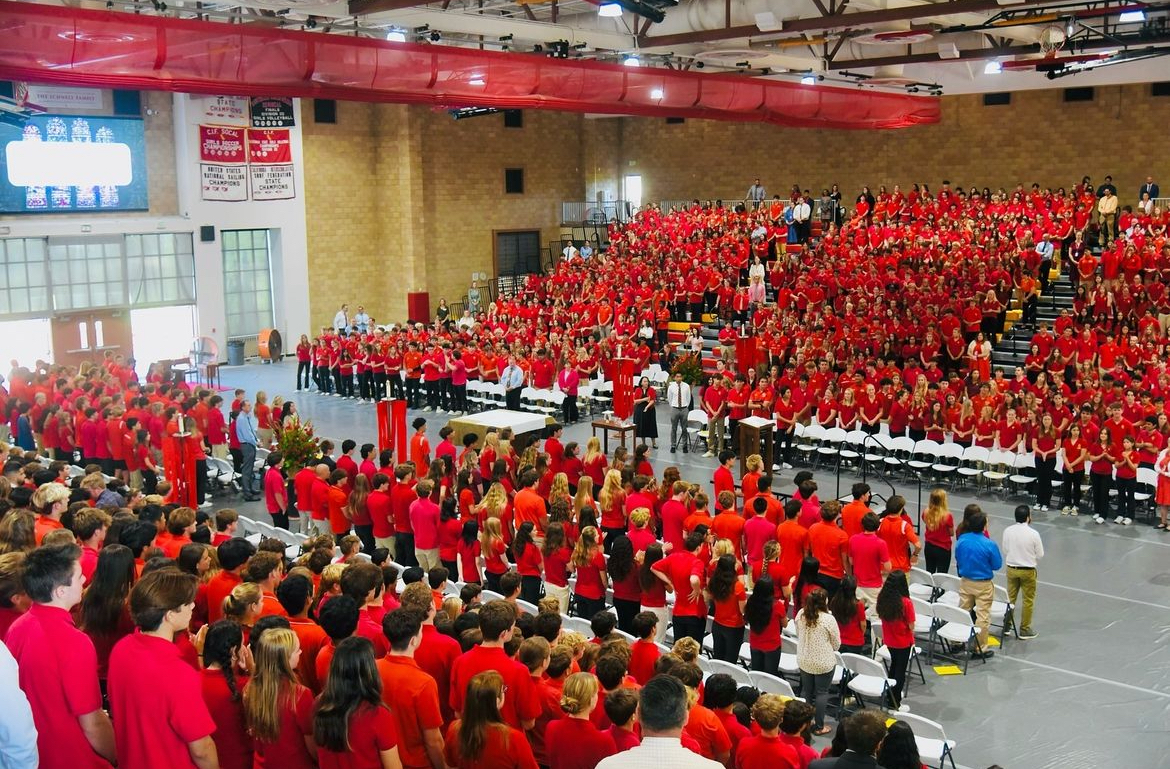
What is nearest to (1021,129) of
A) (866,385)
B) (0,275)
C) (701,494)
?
(866,385)

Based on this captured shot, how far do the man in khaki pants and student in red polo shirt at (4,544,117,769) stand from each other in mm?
8859

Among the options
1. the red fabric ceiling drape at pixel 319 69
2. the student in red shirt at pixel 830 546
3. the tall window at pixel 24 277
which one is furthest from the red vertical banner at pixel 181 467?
the tall window at pixel 24 277

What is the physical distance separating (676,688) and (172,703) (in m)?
2.05

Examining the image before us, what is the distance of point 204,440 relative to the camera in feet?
55.8

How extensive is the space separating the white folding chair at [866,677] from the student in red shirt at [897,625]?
0.16 m

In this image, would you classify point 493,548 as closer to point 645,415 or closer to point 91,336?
point 645,415

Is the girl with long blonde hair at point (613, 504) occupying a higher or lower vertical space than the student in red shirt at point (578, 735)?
lower

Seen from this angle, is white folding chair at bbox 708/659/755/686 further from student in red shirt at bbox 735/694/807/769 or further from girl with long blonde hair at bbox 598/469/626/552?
girl with long blonde hair at bbox 598/469/626/552

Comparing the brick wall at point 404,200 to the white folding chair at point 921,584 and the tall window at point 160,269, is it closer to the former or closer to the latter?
the tall window at point 160,269

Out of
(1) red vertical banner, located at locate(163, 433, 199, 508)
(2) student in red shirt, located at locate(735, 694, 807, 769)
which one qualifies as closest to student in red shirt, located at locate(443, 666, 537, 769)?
(2) student in red shirt, located at locate(735, 694, 807, 769)

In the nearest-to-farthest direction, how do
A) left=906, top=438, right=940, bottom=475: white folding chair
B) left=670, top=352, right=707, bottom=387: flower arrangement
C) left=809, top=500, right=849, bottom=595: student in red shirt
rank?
left=809, top=500, right=849, bottom=595: student in red shirt < left=906, top=438, right=940, bottom=475: white folding chair < left=670, top=352, right=707, bottom=387: flower arrangement

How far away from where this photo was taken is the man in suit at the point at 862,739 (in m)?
4.91

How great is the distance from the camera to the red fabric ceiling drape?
42.0 ft

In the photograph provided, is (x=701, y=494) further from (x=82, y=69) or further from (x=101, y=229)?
(x=101, y=229)
